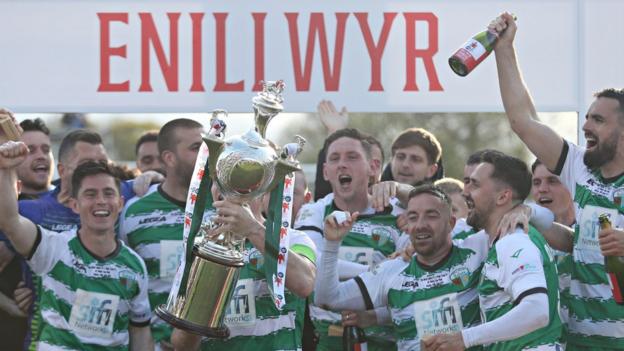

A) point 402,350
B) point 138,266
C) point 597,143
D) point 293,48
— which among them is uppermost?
point 293,48

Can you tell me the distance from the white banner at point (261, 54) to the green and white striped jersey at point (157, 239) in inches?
26.6

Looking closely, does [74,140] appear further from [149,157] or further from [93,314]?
[93,314]

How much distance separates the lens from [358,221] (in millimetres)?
7230

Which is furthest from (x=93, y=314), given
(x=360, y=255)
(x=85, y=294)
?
(x=360, y=255)

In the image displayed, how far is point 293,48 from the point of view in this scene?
24.3 ft

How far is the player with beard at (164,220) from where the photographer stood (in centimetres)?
693

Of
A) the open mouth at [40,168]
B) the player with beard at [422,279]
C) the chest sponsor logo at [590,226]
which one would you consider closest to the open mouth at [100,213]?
the open mouth at [40,168]

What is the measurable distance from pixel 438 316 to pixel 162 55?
2242mm

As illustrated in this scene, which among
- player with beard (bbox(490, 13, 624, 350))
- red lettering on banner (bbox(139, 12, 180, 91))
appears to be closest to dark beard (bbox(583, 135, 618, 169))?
player with beard (bbox(490, 13, 624, 350))

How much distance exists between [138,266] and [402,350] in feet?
4.69

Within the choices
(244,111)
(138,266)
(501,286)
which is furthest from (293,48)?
(501,286)

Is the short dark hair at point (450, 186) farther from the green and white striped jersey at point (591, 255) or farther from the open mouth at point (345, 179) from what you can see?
the green and white striped jersey at point (591, 255)

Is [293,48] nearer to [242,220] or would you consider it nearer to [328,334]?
[328,334]

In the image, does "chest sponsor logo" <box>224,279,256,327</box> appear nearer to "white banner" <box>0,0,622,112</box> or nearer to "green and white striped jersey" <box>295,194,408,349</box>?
"green and white striped jersey" <box>295,194,408,349</box>
